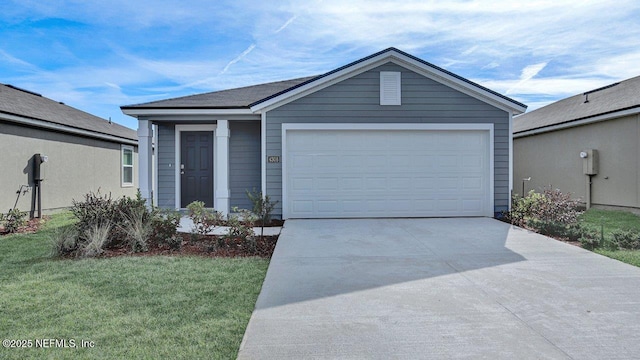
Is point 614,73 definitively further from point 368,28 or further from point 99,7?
point 99,7

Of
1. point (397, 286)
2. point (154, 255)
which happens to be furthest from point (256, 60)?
point (397, 286)

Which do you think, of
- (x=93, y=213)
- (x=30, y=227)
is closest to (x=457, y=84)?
(x=93, y=213)

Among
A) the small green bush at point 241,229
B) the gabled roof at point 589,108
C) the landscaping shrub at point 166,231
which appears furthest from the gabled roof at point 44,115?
the gabled roof at point 589,108

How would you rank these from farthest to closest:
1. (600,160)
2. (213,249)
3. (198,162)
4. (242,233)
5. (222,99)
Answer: (600,160), (198,162), (222,99), (242,233), (213,249)

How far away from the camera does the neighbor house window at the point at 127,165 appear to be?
1569 cm

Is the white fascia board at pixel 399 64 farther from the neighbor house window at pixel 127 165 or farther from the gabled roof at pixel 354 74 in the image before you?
the neighbor house window at pixel 127 165

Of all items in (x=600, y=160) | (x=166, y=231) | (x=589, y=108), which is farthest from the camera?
(x=589, y=108)

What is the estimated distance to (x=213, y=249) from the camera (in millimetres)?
6043

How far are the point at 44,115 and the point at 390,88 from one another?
32.5ft

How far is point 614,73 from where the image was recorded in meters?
15.3

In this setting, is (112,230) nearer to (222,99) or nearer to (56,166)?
(222,99)

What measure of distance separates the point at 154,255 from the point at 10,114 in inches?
271

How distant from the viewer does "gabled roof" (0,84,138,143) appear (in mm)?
9922

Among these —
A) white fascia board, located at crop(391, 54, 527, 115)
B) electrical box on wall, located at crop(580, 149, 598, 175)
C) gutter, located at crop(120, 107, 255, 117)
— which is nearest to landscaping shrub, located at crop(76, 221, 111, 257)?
gutter, located at crop(120, 107, 255, 117)
